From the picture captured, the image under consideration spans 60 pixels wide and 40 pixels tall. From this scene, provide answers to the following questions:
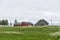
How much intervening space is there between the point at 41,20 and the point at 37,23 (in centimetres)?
491

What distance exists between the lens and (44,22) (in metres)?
141

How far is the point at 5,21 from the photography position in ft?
505

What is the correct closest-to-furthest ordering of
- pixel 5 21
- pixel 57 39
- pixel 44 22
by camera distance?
pixel 57 39
pixel 44 22
pixel 5 21

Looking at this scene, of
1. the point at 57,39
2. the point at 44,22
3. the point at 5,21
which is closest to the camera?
the point at 57,39

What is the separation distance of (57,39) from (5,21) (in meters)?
117

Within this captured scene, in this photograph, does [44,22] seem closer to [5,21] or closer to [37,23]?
[37,23]

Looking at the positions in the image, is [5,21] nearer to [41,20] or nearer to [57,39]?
[41,20]

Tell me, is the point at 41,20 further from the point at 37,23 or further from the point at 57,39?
the point at 57,39

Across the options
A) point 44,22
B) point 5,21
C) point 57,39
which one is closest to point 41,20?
point 44,22

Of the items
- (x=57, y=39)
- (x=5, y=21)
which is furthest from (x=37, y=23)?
(x=57, y=39)

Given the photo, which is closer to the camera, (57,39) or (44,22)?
(57,39)

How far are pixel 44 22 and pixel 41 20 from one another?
2.67 m

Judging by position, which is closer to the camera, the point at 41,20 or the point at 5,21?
the point at 41,20

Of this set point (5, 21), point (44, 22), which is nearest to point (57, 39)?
point (44, 22)
